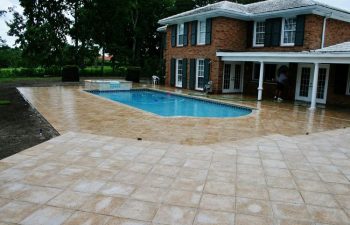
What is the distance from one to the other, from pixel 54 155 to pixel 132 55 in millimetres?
28575

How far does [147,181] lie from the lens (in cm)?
486

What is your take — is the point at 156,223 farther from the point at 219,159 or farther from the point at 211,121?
the point at 211,121

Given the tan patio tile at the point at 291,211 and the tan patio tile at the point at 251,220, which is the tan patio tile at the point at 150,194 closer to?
the tan patio tile at the point at 251,220

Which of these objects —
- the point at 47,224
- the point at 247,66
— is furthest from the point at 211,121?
the point at 247,66

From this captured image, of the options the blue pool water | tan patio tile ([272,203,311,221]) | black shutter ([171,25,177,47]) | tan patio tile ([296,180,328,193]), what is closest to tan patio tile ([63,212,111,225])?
tan patio tile ([272,203,311,221])

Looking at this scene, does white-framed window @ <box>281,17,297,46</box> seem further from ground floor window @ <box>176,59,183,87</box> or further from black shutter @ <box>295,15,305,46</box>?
ground floor window @ <box>176,59,183,87</box>

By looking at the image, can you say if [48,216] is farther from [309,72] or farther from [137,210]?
[309,72]

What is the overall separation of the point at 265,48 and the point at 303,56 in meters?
4.66

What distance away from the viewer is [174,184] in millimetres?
4762

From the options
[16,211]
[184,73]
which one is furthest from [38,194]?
[184,73]

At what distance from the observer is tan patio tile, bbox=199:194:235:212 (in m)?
4.01

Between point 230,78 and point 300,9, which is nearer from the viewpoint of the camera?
point 300,9

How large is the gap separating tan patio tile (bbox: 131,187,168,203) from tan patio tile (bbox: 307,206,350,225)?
6.52ft

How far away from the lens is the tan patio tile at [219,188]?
4.51 m
